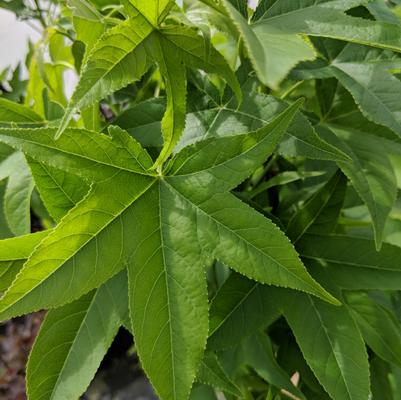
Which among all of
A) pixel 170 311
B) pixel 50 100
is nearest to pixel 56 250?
pixel 170 311

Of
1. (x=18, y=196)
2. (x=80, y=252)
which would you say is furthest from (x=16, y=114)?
(x=80, y=252)

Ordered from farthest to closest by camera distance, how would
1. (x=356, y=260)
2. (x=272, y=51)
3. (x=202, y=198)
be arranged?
(x=356, y=260) < (x=202, y=198) < (x=272, y=51)

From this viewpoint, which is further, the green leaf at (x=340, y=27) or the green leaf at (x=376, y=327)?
the green leaf at (x=376, y=327)

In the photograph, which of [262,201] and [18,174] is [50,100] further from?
[262,201]

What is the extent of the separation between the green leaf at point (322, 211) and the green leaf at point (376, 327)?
6 cm

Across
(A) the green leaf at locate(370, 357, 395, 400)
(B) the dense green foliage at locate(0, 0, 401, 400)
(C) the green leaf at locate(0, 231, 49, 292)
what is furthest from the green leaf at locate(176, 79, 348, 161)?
(A) the green leaf at locate(370, 357, 395, 400)

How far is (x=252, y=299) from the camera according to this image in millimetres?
449

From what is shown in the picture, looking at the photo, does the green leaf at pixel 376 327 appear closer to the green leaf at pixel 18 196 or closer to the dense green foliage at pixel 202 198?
the dense green foliage at pixel 202 198

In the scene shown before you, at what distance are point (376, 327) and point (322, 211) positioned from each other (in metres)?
0.10

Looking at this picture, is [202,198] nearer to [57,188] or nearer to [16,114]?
[57,188]

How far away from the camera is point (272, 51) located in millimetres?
256

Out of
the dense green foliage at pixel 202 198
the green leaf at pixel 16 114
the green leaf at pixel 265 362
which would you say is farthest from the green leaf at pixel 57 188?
the green leaf at pixel 265 362

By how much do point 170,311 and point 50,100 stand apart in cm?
23

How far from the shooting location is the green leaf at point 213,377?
0.40 m
